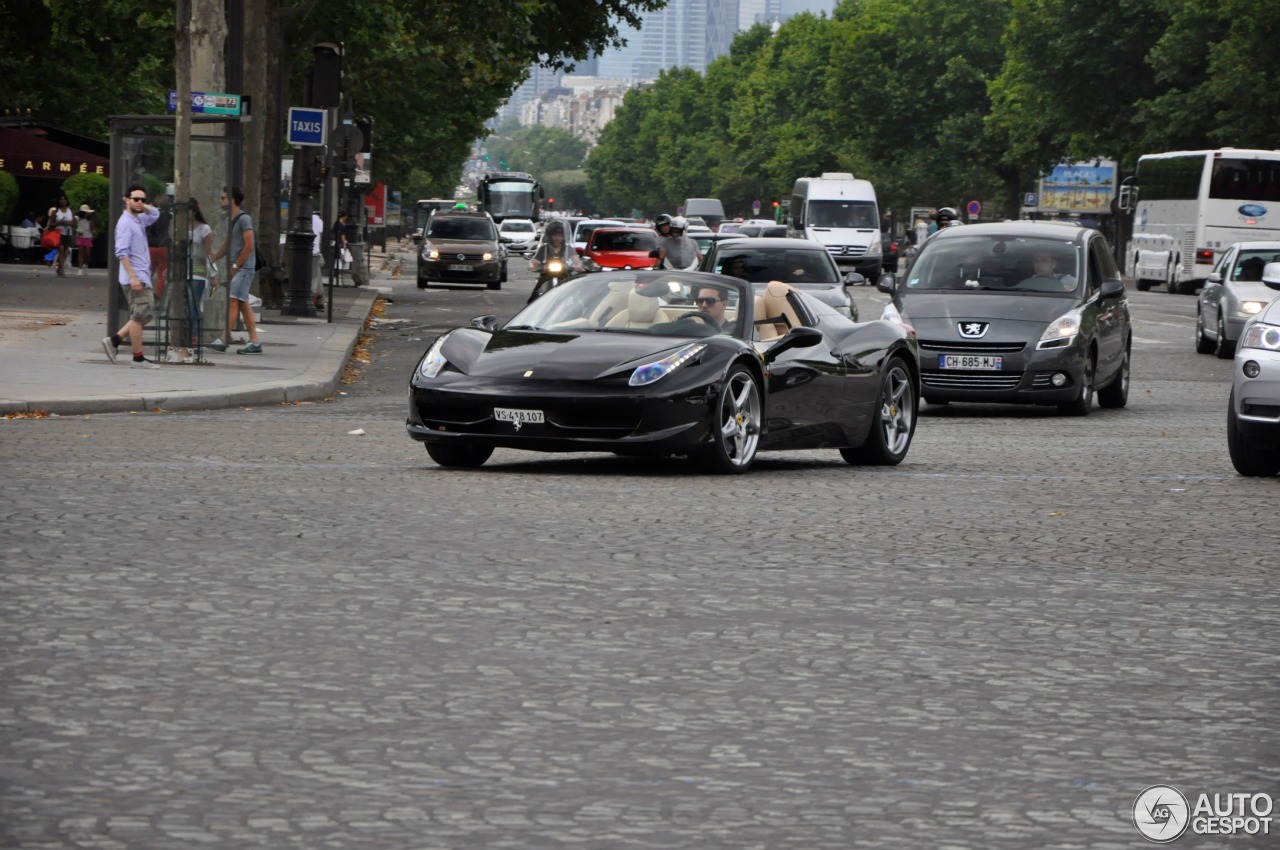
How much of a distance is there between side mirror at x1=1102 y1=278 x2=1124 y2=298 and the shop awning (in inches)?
1522

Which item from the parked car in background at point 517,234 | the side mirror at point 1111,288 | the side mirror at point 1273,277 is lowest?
the parked car in background at point 517,234

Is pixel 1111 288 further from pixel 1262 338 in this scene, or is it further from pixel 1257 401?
pixel 1257 401

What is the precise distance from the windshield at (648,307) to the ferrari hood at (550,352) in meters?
0.20

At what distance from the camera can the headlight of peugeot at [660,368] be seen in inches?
492

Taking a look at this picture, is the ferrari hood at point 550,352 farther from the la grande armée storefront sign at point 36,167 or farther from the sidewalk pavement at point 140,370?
the la grande armée storefront sign at point 36,167

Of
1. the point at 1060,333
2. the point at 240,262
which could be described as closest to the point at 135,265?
the point at 240,262

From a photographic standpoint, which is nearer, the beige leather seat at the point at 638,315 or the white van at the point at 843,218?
the beige leather seat at the point at 638,315

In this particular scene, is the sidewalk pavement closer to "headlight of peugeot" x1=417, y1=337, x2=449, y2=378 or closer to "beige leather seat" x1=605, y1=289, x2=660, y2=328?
"headlight of peugeot" x1=417, y1=337, x2=449, y2=378

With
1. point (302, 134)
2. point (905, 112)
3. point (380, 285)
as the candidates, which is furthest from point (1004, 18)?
point (302, 134)

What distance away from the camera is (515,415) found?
1248 cm

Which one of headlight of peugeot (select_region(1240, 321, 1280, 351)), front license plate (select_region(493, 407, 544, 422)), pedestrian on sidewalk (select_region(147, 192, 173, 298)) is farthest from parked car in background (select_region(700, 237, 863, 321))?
front license plate (select_region(493, 407, 544, 422))

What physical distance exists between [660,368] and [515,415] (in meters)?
0.84

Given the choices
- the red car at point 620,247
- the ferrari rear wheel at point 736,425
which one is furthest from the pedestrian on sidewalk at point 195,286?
the red car at point 620,247

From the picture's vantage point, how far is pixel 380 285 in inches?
2098
